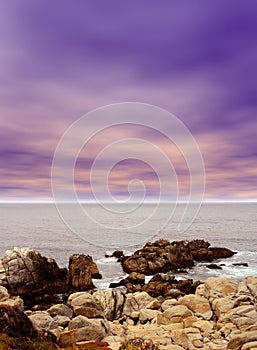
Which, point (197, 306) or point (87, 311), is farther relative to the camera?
point (197, 306)

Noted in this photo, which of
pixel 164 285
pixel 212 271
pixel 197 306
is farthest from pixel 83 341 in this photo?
pixel 212 271

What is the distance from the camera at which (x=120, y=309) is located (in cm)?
2505

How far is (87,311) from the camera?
65.1 feet

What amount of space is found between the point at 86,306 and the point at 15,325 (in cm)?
802

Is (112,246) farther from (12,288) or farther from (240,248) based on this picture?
(12,288)

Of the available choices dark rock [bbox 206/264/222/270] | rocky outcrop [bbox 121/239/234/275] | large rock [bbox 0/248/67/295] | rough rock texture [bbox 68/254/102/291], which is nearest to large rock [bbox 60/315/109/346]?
large rock [bbox 0/248/67/295]

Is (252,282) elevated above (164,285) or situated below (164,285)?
above

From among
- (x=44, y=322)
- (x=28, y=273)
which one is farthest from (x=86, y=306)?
(x=28, y=273)

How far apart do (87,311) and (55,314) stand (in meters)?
2.02

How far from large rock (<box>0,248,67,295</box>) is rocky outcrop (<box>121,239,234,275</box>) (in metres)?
13.2

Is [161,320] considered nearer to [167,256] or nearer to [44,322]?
[44,322]

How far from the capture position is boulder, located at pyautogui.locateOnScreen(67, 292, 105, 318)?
64.4 feet

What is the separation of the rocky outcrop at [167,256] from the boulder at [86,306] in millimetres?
30093

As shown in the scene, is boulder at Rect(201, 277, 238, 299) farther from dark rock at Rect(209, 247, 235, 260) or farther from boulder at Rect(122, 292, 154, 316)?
dark rock at Rect(209, 247, 235, 260)
